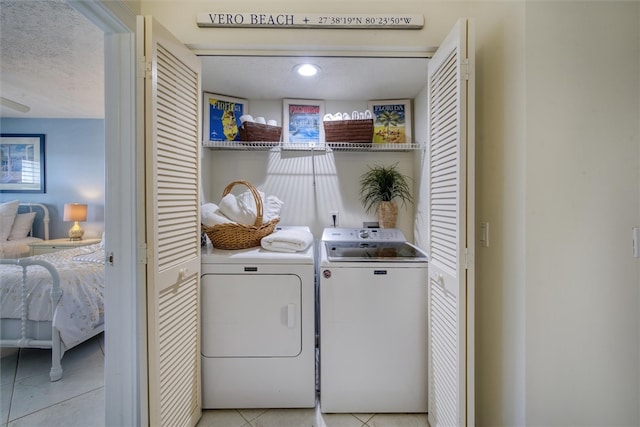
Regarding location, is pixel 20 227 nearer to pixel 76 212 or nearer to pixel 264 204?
pixel 76 212

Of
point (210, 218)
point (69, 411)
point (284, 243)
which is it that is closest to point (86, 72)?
point (210, 218)

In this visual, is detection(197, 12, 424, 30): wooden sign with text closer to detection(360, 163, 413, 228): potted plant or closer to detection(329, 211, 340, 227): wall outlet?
detection(360, 163, 413, 228): potted plant

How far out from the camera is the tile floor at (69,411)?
1477mm

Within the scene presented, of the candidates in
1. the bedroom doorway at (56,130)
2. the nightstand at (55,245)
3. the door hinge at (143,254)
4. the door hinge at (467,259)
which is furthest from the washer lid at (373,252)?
the nightstand at (55,245)

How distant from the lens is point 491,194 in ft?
3.89

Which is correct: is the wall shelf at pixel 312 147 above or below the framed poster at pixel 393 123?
below

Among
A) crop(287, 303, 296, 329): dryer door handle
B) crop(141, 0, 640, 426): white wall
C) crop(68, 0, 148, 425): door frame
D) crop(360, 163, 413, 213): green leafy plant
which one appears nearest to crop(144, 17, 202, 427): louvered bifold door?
crop(68, 0, 148, 425): door frame

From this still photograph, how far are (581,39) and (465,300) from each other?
1125 millimetres

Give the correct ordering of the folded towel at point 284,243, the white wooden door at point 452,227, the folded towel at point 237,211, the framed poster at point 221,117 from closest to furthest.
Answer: the white wooden door at point 452,227, the folded towel at point 284,243, the folded towel at point 237,211, the framed poster at point 221,117

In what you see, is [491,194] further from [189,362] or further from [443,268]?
[189,362]

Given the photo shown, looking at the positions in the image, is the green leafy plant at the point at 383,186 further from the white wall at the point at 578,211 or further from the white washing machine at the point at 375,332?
the white wall at the point at 578,211

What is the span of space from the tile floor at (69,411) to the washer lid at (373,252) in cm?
94

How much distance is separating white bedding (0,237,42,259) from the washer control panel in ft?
5.73

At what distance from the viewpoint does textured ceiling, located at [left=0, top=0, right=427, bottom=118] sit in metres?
1.44
